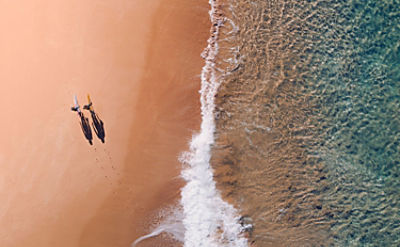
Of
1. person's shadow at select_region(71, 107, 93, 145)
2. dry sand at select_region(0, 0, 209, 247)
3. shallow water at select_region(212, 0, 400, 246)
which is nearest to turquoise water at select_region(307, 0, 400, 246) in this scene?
shallow water at select_region(212, 0, 400, 246)

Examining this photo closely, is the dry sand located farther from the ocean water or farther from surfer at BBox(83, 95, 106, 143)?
the ocean water

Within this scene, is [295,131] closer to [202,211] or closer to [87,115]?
[202,211]

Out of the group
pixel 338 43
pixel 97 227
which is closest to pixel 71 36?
pixel 97 227

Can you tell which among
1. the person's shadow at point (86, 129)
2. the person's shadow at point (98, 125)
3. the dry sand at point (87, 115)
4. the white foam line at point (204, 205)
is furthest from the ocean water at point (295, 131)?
the person's shadow at point (86, 129)

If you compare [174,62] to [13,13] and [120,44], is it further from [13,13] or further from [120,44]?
[13,13]

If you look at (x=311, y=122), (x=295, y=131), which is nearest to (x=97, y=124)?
(x=295, y=131)
